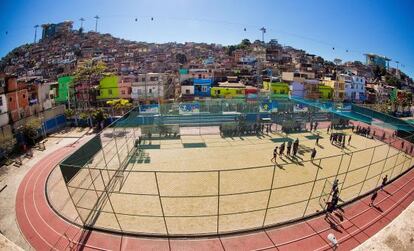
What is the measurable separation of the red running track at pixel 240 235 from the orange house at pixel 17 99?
17.5 metres

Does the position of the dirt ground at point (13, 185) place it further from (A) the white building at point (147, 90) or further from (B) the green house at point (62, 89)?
(B) the green house at point (62, 89)

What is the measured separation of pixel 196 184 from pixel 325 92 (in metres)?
51.0

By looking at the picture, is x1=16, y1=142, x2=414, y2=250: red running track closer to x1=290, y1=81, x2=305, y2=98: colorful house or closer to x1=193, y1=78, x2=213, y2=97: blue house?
x1=193, y1=78, x2=213, y2=97: blue house

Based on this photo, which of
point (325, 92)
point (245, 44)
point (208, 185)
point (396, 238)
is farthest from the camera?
point (245, 44)

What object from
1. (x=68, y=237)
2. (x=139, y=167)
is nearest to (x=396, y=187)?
(x=139, y=167)

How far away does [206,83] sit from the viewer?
51156 mm

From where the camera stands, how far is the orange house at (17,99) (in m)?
27.9

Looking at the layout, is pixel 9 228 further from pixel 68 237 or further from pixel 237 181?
pixel 237 181

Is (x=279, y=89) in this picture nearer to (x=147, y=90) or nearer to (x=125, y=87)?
→ (x=147, y=90)

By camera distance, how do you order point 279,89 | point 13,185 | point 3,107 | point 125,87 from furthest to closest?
point 279,89
point 125,87
point 3,107
point 13,185

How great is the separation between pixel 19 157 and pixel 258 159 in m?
22.6

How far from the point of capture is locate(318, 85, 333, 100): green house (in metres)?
56.2

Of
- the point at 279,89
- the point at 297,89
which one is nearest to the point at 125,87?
the point at 279,89

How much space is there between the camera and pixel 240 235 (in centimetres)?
1193
